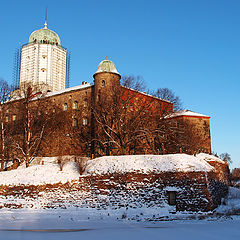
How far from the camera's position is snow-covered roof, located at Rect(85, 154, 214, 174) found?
2197cm

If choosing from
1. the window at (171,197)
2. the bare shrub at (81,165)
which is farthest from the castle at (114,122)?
the window at (171,197)

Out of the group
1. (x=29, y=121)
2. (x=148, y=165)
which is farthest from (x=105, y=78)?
(x=148, y=165)

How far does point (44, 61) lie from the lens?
63.9 metres

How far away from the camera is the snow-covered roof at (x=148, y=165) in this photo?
22.0 metres

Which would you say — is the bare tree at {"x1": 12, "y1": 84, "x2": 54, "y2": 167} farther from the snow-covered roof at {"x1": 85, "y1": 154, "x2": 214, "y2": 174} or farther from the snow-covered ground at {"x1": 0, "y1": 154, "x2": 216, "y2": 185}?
the snow-covered roof at {"x1": 85, "y1": 154, "x2": 214, "y2": 174}

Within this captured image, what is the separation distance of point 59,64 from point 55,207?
4996 cm

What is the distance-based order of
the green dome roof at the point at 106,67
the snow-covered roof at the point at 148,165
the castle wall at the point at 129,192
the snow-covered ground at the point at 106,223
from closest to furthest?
1. the snow-covered ground at the point at 106,223
2. the castle wall at the point at 129,192
3. the snow-covered roof at the point at 148,165
4. the green dome roof at the point at 106,67

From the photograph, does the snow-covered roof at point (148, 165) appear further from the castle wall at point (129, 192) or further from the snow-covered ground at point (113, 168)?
the castle wall at point (129, 192)

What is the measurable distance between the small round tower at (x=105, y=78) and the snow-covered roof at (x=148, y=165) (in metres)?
13.6

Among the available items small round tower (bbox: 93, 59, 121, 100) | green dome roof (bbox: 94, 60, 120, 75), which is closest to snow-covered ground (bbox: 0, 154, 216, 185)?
small round tower (bbox: 93, 59, 121, 100)

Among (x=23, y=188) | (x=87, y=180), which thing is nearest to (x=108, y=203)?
(x=87, y=180)

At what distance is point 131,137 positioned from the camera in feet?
98.1

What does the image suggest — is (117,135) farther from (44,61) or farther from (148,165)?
(44,61)

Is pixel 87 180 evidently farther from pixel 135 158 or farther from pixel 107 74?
pixel 107 74
